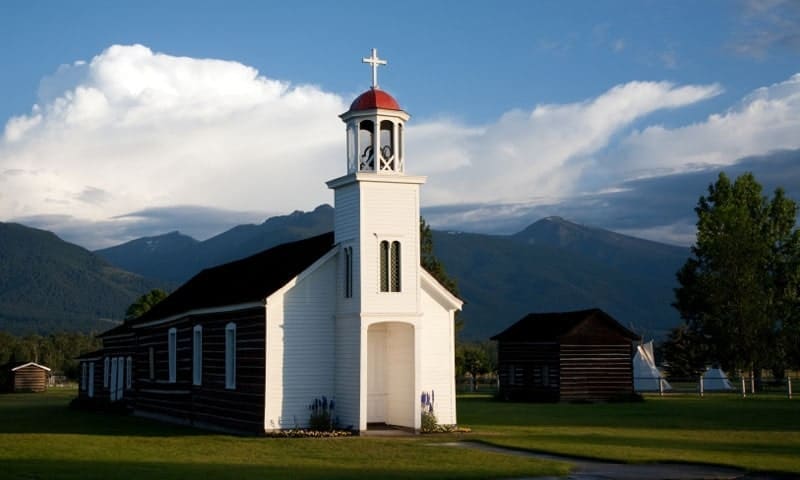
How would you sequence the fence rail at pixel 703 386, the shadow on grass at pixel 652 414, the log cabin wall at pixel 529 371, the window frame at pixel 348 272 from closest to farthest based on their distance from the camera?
the window frame at pixel 348 272 → the shadow on grass at pixel 652 414 → the log cabin wall at pixel 529 371 → the fence rail at pixel 703 386

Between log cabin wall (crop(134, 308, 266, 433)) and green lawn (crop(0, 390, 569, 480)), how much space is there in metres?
1.43

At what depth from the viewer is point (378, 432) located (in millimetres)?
31750

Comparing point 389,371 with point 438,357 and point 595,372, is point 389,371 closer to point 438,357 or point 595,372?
point 438,357

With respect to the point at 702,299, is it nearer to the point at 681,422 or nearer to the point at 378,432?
the point at 681,422

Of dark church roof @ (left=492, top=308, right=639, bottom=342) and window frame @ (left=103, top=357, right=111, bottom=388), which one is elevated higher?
dark church roof @ (left=492, top=308, right=639, bottom=342)

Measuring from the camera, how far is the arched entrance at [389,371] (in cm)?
3331

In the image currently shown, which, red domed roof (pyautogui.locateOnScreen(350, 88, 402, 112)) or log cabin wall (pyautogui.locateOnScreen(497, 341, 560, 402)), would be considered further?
log cabin wall (pyautogui.locateOnScreen(497, 341, 560, 402))

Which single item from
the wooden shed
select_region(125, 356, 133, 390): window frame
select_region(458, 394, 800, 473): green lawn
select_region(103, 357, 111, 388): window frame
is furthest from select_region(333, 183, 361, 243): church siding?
select_region(103, 357, 111, 388): window frame

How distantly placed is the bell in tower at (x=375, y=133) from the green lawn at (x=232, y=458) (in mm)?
8751

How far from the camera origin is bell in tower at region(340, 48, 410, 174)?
32.8m

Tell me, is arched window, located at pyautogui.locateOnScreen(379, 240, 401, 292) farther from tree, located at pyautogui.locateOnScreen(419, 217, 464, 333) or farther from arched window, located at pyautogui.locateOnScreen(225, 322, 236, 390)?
tree, located at pyautogui.locateOnScreen(419, 217, 464, 333)

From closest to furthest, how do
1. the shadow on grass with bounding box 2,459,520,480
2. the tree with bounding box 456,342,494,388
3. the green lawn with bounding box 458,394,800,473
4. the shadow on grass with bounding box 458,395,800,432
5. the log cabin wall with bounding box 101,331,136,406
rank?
1. the shadow on grass with bounding box 2,459,520,480
2. the green lawn with bounding box 458,394,800,473
3. the shadow on grass with bounding box 458,395,800,432
4. the log cabin wall with bounding box 101,331,136,406
5. the tree with bounding box 456,342,494,388

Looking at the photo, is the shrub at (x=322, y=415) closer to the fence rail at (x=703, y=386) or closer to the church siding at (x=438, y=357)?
the church siding at (x=438, y=357)

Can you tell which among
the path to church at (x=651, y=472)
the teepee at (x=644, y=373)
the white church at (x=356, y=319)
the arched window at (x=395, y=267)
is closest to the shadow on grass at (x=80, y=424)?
the white church at (x=356, y=319)
